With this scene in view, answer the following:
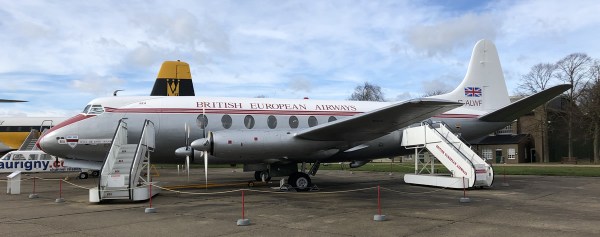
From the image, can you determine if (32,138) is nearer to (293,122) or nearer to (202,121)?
(202,121)

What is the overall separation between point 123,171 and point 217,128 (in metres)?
3.79

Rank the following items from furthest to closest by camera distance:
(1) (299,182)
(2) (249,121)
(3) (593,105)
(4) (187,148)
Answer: (3) (593,105), (1) (299,182), (2) (249,121), (4) (187,148)

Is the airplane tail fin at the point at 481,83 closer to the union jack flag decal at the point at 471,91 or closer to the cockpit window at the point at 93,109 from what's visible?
the union jack flag decal at the point at 471,91

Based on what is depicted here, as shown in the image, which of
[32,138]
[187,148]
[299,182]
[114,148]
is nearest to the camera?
[114,148]

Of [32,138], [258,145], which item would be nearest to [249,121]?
[258,145]

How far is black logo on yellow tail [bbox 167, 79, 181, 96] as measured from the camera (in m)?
24.1

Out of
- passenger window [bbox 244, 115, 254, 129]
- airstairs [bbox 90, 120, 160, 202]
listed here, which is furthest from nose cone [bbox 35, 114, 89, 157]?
passenger window [bbox 244, 115, 254, 129]

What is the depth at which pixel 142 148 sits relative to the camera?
1439cm

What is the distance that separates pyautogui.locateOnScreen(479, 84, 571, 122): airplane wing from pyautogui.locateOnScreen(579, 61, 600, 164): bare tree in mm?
37633

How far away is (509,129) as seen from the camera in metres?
64.8

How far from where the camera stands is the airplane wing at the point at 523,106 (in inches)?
533

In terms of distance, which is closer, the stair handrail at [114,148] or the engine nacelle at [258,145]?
the stair handrail at [114,148]

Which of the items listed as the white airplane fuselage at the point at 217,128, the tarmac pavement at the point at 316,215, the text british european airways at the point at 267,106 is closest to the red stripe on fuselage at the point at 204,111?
the white airplane fuselage at the point at 217,128

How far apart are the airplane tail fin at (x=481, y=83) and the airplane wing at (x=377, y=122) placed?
7.95m
